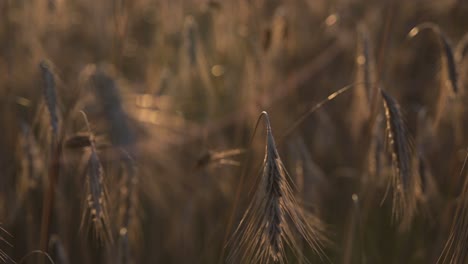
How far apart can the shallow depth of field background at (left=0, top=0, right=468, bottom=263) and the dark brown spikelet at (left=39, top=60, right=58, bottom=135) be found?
8cm

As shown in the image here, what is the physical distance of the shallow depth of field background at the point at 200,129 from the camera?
1589 mm

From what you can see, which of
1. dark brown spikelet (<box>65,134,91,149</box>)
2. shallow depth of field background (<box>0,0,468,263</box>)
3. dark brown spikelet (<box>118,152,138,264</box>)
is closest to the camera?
dark brown spikelet (<box>65,134,91,149</box>)

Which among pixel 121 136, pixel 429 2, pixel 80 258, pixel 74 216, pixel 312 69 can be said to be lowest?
pixel 80 258

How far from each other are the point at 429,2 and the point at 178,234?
2.05 meters

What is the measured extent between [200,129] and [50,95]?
1.22m

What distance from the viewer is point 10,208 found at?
5.97ft

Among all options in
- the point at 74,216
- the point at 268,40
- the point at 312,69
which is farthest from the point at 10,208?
the point at 312,69

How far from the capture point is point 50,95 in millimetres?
1231

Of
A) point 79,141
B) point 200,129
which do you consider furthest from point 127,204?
point 200,129

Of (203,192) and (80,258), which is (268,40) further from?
(80,258)

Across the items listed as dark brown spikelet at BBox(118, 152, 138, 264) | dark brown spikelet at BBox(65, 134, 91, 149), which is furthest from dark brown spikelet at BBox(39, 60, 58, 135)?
dark brown spikelet at BBox(118, 152, 138, 264)

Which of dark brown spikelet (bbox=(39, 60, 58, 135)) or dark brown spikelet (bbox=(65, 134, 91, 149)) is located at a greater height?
dark brown spikelet (bbox=(39, 60, 58, 135))

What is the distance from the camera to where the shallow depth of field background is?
1.59 meters

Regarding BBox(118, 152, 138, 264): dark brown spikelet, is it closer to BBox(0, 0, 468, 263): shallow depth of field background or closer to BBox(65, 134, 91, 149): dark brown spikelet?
BBox(0, 0, 468, 263): shallow depth of field background
